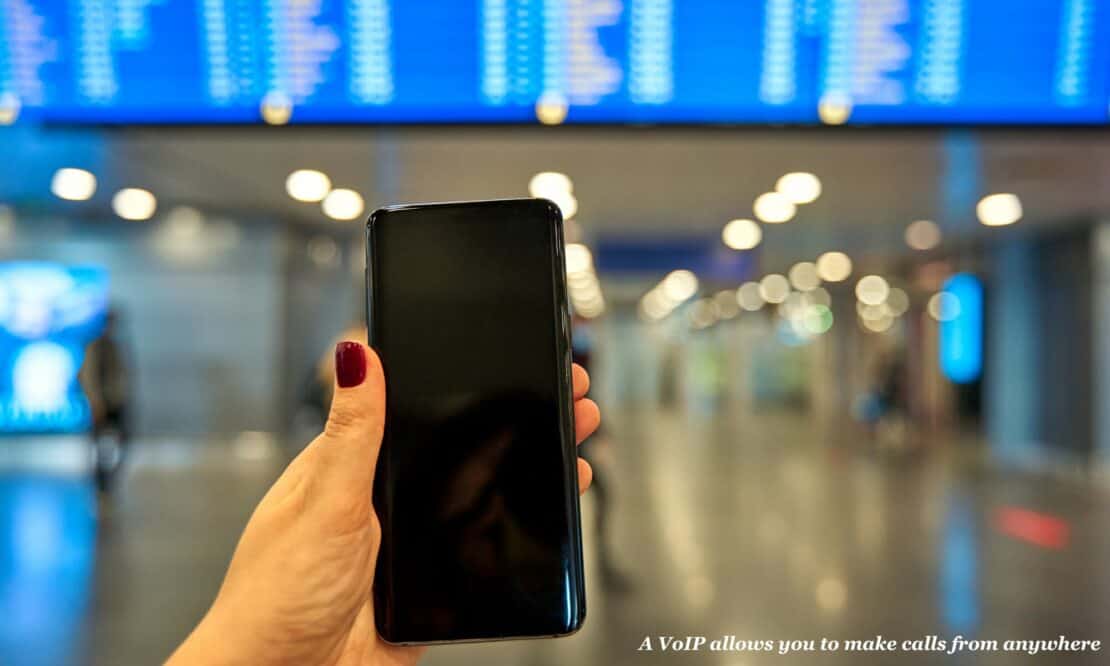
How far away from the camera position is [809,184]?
7.57 meters

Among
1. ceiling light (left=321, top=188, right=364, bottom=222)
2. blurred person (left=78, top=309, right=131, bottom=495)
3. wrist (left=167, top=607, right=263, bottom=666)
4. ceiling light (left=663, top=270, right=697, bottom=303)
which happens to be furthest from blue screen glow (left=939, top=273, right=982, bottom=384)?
wrist (left=167, top=607, right=263, bottom=666)

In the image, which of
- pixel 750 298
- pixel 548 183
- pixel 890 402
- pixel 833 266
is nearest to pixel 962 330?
pixel 890 402

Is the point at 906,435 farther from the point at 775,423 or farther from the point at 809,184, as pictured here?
the point at 809,184

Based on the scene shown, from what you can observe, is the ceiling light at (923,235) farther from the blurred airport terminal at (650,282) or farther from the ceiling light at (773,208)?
the ceiling light at (773,208)

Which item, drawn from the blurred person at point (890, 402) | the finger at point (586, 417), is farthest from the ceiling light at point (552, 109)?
the blurred person at point (890, 402)

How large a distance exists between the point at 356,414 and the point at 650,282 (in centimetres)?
1168

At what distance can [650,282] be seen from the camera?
12.6 m

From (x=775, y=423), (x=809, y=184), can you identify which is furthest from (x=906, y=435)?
(x=809, y=184)

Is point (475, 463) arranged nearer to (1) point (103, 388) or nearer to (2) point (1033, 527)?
(2) point (1033, 527)

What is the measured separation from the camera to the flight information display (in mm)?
2291

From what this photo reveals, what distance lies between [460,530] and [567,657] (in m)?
2.43

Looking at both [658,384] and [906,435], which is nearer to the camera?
[906,435]

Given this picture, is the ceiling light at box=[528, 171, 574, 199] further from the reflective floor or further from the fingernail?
the fingernail

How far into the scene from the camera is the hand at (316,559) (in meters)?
1.13
